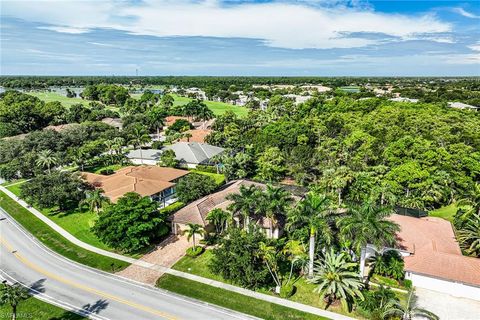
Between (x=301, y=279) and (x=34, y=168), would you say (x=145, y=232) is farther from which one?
(x=34, y=168)

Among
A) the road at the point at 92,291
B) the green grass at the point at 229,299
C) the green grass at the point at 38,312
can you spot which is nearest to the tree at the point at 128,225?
the road at the point at 92,291

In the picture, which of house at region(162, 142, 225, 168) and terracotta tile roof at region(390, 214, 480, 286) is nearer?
terracotta tile roof at region(390, 214, 480, 286)

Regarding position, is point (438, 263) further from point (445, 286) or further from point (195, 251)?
point (195, 251)

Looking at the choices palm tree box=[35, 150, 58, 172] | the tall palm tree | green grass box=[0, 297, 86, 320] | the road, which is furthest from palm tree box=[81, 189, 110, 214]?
the tall palm tree

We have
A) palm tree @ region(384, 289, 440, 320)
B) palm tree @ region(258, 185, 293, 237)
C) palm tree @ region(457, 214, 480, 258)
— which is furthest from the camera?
palm tree @ region(258, 185, 293, 237)

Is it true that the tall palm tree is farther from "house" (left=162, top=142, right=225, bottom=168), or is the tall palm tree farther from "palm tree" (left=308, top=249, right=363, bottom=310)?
"house" (left=162, top=142, right=225, bottom=168)

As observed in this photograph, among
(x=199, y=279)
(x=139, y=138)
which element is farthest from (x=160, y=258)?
(x=139, y=138)
